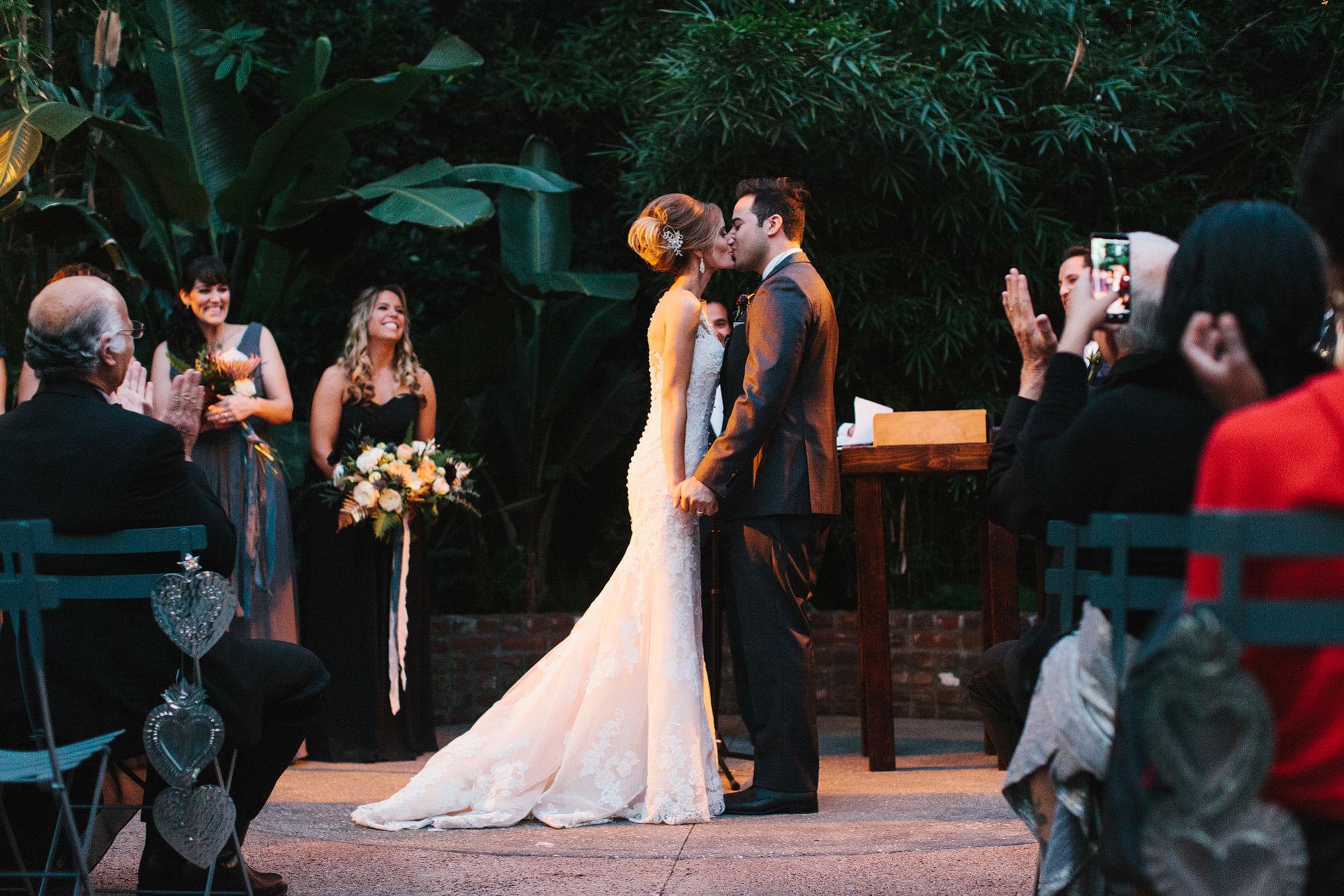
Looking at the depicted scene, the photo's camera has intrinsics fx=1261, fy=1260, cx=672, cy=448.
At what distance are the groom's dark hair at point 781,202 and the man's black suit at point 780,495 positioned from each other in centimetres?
20

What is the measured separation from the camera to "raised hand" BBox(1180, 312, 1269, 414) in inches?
62.4

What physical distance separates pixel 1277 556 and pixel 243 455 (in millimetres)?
4532

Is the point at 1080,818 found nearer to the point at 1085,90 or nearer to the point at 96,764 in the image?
the point at 96,764

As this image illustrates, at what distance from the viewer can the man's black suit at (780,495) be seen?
4.04 m

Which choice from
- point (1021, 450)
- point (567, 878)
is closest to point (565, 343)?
point (567, 878)

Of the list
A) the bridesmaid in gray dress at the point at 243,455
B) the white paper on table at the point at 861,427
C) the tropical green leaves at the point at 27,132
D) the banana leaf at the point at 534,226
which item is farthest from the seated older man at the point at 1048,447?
the banana leaf at the point at 534,226

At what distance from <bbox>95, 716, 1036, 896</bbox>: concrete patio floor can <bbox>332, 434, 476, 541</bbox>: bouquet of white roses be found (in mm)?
1205

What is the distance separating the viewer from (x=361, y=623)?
5.43m

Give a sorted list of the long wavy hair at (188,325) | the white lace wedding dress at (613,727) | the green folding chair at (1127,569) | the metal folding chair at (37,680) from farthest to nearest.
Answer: the long wavy hair at (188,325) → the white lace wedding dress at (613,727) → the metal folding chair at (37,680) → the green folding chair at (1127,569)

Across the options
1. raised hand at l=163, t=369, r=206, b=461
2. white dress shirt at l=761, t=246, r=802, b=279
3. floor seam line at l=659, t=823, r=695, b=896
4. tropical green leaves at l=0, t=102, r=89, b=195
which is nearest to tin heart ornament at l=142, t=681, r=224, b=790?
raised hand at l=163, t=369, r=206, b=461

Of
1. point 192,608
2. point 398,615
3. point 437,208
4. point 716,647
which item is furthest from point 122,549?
point 437,208

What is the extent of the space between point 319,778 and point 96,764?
2.22m

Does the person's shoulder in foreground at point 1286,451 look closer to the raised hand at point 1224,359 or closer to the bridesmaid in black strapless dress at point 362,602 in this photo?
the raised hand at point 1224,359

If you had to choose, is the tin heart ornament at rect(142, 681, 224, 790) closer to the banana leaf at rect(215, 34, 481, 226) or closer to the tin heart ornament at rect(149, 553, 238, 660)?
the tin heart ornament at rect(149, 553, 238, 660)
